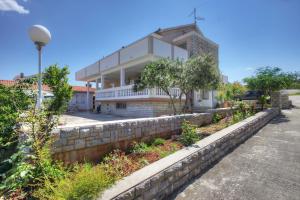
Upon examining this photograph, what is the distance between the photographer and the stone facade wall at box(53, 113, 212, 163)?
386cm

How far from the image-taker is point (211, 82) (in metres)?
8.41

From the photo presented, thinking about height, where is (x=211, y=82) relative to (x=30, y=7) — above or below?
below

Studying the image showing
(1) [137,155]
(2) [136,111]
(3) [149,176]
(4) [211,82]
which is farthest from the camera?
(2) [136,111]

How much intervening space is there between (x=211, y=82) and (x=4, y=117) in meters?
7.74

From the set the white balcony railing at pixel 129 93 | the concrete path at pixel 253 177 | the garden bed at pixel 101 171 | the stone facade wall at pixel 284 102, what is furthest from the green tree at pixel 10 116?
the stone facade wall at pixel 284 102

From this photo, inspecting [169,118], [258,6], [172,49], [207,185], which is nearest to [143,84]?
[169,118]

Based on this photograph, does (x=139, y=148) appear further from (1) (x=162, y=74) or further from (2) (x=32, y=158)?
(1) (x=162, y=74)

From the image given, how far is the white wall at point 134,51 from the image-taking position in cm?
1237

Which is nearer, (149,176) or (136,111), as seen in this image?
(149,176)

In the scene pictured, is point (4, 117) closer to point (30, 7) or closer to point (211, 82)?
point (30, 7)

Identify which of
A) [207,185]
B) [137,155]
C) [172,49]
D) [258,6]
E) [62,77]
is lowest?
[207,185]

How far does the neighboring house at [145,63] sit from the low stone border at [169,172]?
507 cm

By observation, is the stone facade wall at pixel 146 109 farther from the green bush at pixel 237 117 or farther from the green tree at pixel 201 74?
the green bush at pixel 237 117

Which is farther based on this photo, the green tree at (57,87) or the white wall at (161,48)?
the white wall at (161,48)
